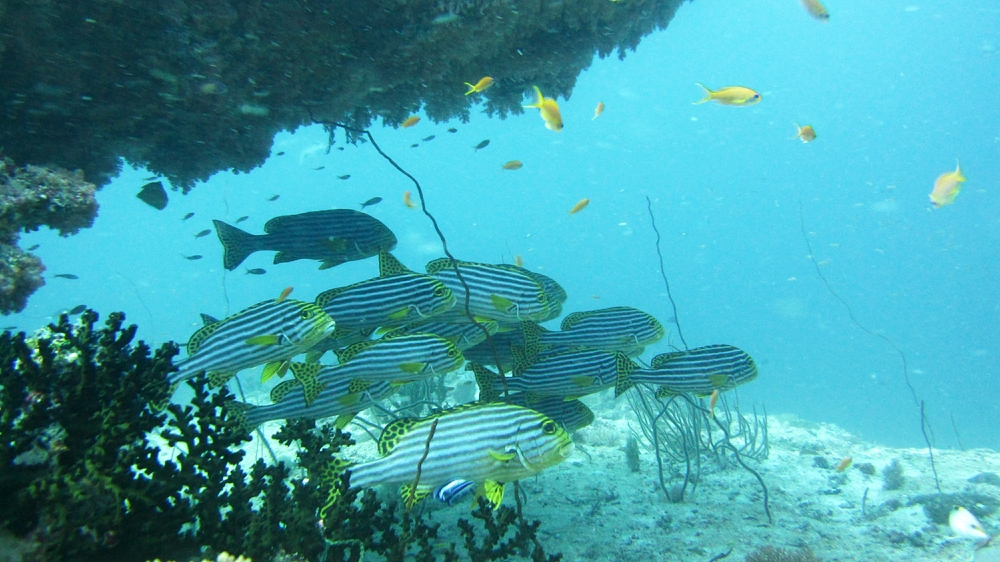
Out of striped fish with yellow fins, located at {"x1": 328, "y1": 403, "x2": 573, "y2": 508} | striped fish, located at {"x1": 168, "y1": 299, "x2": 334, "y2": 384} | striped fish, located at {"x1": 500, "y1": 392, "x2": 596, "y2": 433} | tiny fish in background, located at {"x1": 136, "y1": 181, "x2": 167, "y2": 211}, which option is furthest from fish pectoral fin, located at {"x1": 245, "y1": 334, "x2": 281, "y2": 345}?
tiny fish in background, located at {"x1": 136, "y1": 181, "x2": 167, "y2": 211}

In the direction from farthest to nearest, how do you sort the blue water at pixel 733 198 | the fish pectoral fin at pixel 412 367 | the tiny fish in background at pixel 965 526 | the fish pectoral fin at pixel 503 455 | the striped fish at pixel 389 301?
the blue water at pixel 733 198
the tiny fish in background at pixel 965 526
the striped fish at pixel 389 301
the fish pectoral fin at pixel 412 367
the fish pectoral fin at pixel 503 455

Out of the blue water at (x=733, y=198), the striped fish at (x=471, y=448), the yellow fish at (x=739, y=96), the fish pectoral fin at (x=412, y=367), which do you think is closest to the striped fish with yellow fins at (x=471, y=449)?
the striped fish at (x=471, y=448)

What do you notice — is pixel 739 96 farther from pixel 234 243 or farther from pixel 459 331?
pixel 234 243

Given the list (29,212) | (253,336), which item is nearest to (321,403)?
(253,336)

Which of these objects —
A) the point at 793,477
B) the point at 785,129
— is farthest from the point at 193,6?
the point at 785,129

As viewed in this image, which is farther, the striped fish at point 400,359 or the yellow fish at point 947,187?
the yellow fish at point 947,187

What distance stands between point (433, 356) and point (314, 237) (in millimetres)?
2009

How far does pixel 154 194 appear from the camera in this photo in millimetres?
5672

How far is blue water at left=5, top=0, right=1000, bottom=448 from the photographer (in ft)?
267

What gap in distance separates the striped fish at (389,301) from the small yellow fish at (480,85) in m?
3.26

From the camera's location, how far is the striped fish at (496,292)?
3.89m

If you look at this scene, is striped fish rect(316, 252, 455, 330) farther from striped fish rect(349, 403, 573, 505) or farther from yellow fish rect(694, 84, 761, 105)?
yellow fish rect(694, 84, 761, 105)

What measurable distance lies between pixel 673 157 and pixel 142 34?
121 m

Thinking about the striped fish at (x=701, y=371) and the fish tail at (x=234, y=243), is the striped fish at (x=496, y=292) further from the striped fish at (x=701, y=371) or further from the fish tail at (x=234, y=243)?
the fish tail at (x=234, y=243)
